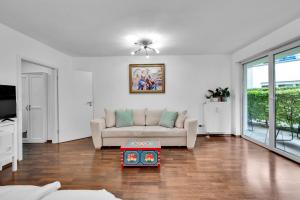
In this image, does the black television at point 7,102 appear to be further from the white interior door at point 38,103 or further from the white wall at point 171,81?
the white wall at point 171,81

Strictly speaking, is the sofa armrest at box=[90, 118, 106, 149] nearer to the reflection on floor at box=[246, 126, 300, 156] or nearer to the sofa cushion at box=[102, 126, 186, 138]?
the sofa cushion at box=[102, 126, 186, 138]

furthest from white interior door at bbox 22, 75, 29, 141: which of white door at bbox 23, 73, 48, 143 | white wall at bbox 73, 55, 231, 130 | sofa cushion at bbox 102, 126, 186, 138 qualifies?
sofa cushion at bbox 102, 126, 186, 138

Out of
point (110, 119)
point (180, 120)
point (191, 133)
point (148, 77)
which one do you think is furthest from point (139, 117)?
point (191, 133)

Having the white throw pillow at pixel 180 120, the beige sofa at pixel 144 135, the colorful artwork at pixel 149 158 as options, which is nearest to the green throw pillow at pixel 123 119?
the beige sofa at pixel 144 135

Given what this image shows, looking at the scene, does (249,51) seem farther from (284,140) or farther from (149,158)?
(149,158)

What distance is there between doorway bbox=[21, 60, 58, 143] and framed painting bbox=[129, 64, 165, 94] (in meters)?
2.16

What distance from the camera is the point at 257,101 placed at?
4305 mm

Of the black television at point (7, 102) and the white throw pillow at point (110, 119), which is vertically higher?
the black television at point (7, 102)

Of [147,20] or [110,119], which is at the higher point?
[147,20]

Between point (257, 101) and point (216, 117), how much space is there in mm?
1099

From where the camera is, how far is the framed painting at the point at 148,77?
5258mm

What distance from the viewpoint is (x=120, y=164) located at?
305 centimetres

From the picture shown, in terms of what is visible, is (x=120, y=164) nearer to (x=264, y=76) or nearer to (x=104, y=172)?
(x=104, y=172)

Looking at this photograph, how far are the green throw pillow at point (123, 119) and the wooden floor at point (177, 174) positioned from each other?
29.3 inches
